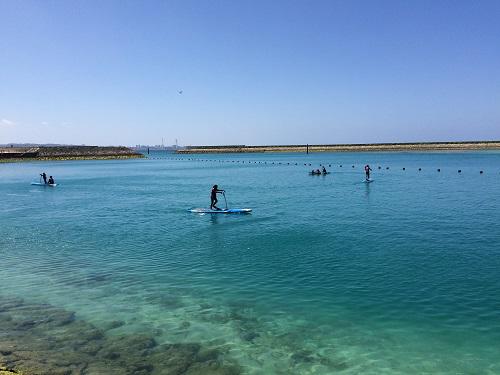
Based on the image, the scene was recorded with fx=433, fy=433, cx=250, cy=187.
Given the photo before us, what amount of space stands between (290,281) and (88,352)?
839 centimetres

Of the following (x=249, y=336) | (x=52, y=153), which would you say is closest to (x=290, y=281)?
(x=249, y=336)

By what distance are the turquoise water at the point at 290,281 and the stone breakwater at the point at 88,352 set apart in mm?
498

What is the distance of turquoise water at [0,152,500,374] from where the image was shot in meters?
12.1

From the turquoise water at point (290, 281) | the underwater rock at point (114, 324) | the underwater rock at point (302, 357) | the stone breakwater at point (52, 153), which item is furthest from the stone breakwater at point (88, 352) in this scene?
the stone breakwater at point (52, 153)

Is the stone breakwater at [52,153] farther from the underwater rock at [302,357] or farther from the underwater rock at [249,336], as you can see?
the underwater rock at [302,357]

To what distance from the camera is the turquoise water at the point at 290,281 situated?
12117mm

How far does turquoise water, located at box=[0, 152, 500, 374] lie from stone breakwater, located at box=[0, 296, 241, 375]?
0.50 meters

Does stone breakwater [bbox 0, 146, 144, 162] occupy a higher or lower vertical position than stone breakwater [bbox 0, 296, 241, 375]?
higher

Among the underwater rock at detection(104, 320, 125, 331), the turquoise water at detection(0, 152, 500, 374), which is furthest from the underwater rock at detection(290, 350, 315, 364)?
the underwater rock at detection(104, 320, 125, 331)

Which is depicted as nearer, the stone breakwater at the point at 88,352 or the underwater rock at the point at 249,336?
the stone breakwater at the point at 88,352

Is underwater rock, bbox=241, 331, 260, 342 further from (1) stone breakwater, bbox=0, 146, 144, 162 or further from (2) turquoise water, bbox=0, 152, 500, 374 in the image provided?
(1) stone breakwater, bbox=0, 146, 144, 162

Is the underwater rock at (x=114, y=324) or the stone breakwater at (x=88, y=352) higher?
the stone breakwater at (x=88, y=352)

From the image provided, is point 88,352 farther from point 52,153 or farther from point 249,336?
point 52,153

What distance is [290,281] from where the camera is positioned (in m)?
Answer: 17.7
